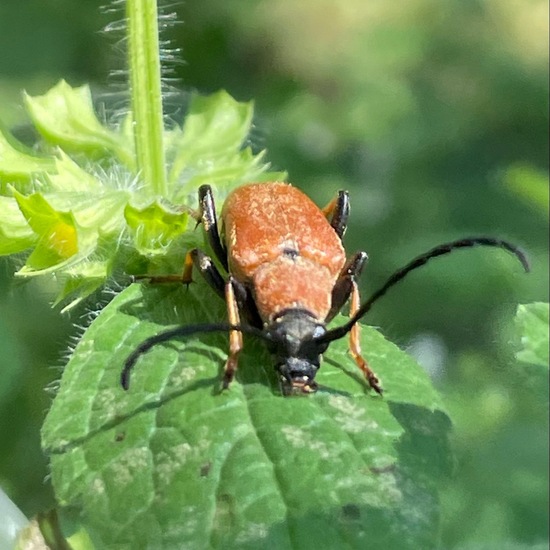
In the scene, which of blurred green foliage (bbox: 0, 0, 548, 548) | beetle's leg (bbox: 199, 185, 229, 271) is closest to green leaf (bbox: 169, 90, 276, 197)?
beetle's leg (bbox: 199, 185, 229, 271)

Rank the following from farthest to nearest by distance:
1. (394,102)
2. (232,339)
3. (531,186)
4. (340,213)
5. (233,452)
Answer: (394,102) < (531,186) < (340,213) < (232,339) < (233,452)

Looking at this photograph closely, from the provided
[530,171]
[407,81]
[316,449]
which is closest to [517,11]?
[407,81]

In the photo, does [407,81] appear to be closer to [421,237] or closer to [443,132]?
[443,132]

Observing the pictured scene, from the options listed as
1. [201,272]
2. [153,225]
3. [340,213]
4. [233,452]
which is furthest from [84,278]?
[340,213]

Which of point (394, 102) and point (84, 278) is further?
point (394, 102)

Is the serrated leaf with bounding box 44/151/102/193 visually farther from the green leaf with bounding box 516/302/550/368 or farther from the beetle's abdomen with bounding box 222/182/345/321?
the green leaf with bounding box 516/302/550/368

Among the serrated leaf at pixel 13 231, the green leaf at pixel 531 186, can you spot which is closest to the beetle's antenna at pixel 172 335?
the serrated leaf at pixel 13 231

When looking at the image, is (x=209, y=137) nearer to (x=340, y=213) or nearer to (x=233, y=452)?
(x=340, y=213)
